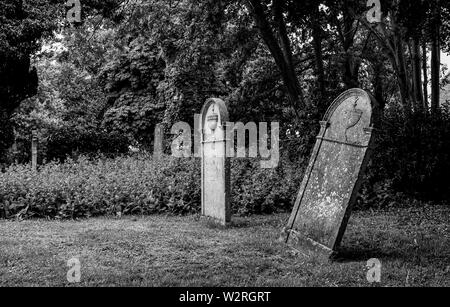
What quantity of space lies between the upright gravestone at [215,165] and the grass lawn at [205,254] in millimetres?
360

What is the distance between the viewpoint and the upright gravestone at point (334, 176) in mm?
5715

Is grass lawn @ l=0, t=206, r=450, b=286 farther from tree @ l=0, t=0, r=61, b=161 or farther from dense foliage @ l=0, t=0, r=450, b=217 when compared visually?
tree @ l=0, t=0, r=61, b=161

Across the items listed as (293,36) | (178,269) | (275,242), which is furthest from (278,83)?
(178,269)

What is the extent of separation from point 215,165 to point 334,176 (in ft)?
9.98

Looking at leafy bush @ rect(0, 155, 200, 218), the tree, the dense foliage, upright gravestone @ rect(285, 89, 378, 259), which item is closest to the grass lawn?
upright gravestone @ rect(285, 89, 378, 259)

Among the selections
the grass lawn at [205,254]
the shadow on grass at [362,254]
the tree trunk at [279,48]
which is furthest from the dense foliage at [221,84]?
the shadow on grass at [362,254]

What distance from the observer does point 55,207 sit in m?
9.29

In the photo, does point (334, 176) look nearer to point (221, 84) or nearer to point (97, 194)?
point (97, 194)

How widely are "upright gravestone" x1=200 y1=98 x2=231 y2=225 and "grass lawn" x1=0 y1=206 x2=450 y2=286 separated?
36cm

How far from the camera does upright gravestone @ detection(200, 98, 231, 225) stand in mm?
8227

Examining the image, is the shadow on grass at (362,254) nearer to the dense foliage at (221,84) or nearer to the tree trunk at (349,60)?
the dense foliage at (221,84)
